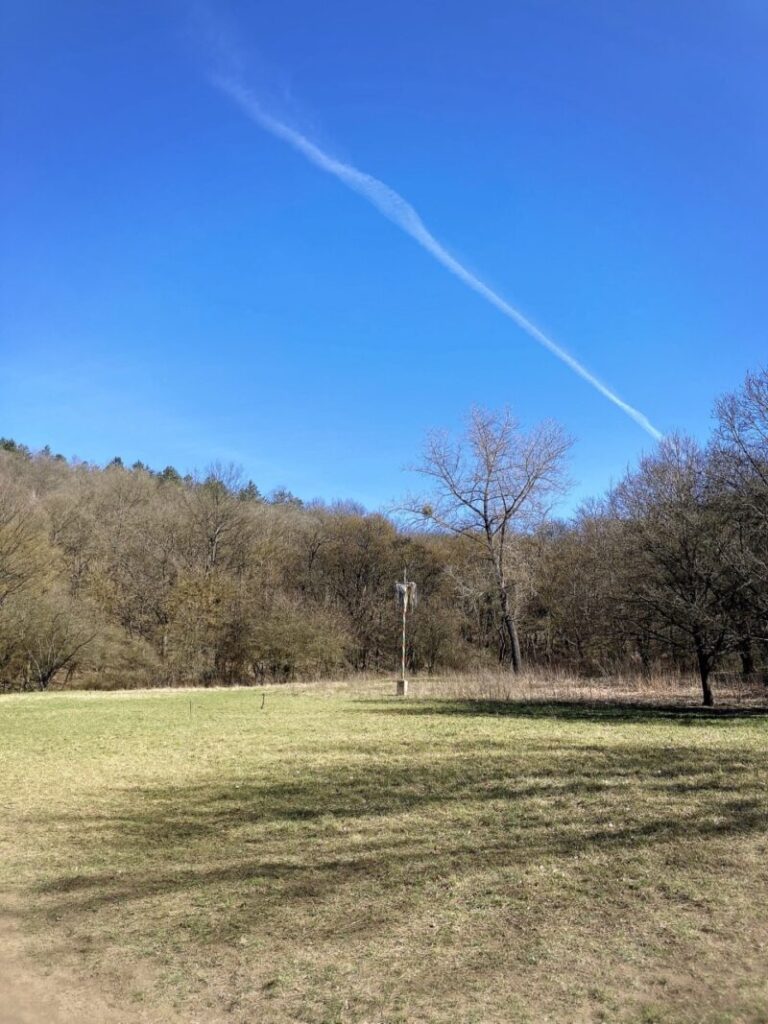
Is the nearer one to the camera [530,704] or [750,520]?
[530,704]

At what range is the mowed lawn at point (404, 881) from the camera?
3271 mm

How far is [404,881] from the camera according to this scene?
470 centimetres

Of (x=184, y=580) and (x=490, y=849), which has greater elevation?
(x=184, y=580)

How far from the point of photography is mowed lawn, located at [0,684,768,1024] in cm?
327

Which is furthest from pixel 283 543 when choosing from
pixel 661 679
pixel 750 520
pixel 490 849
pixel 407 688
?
pixel 490 849

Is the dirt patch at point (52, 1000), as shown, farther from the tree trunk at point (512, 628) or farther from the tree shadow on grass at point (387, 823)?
the tree trunk at point (512, 628)

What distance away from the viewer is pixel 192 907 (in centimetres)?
439

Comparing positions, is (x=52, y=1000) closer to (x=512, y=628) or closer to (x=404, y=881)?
(x=404, y=881)

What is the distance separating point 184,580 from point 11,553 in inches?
383

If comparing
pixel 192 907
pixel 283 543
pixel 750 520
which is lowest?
pixel 192 907

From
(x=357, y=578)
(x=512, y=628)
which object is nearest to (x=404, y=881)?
(x=512, y=628)

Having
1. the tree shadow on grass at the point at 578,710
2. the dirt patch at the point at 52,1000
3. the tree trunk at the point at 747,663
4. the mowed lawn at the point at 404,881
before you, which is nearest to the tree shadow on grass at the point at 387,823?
the mowed lawn at the point at 404,881

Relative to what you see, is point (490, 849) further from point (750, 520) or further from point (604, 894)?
point (750, 520)

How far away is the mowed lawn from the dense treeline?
10903 mm
